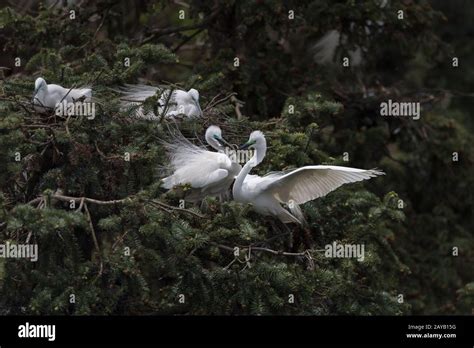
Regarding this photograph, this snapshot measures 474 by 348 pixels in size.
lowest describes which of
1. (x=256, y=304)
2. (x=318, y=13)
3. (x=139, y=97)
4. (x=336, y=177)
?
(x=256, y=304)

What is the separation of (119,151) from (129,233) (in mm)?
549

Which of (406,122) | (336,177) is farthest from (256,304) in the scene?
(406,122)

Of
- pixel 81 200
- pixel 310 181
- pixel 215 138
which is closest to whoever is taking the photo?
pixel 81 200

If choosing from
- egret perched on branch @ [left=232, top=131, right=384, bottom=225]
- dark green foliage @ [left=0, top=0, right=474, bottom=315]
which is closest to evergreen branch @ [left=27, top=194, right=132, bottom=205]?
dark green foliage @ [left=0, top=0, right=474, bottom=315]

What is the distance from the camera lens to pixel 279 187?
193 inches

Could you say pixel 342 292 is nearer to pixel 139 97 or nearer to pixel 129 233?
pixel 129 233

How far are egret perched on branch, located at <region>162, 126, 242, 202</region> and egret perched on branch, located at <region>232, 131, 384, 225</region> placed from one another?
154 millimetres

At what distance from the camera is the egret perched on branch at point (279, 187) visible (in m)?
4.82

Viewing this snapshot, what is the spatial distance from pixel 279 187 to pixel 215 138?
0.43m

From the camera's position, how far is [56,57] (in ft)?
17.6

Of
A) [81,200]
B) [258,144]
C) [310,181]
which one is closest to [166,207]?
[81,200]

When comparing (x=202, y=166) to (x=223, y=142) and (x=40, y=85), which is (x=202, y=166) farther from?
(x=40, y=85)

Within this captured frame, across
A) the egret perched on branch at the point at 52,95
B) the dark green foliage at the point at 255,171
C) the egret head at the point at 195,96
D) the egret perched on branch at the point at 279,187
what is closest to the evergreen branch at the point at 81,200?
the dark green foliage at the point at 255,171

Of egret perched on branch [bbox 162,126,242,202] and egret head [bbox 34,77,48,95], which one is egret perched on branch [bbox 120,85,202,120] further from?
egret head [bbox 34,77,48,95]
